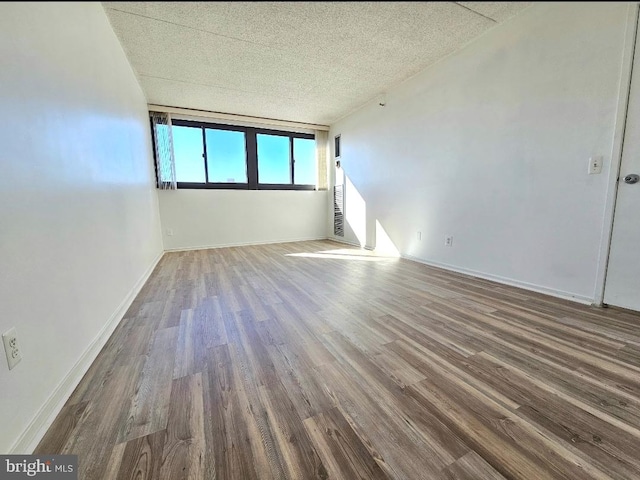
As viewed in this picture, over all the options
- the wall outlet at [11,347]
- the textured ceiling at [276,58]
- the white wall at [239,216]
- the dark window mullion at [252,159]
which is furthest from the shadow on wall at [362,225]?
the wall outlet at [11,347]

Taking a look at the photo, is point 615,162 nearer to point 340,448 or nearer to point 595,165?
point 595,165

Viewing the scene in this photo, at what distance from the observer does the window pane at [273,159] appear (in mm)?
5098

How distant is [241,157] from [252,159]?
19 centimetres

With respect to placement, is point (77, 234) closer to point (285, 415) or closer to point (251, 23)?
point (285, 415)

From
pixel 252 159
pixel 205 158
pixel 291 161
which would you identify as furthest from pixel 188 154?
pixel 291 161

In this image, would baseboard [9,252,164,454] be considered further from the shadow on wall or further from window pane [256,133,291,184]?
window pane [256,133,291,184]

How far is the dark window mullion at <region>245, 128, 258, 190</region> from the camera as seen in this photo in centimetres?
492

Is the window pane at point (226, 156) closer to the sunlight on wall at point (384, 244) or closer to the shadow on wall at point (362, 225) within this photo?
the shadow on wall at point (362, 225)

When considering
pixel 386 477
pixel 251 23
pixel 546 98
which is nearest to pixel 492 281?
pixel 546 98

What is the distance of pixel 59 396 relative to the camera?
44.8 inches

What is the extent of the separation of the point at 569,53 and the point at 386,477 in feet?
9.41

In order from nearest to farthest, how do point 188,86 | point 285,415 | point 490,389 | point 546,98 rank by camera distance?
point 285,415 → point 490,389 → point 546,98 → point 188,86

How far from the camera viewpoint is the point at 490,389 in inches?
47.5

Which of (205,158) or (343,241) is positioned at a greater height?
(205,158)
